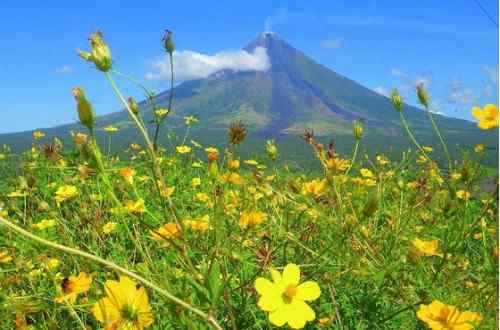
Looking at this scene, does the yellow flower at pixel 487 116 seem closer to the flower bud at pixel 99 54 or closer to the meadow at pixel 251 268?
the meadow at pixel 251 268

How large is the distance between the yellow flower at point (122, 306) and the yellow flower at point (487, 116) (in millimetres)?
951

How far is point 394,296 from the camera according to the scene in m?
1.77

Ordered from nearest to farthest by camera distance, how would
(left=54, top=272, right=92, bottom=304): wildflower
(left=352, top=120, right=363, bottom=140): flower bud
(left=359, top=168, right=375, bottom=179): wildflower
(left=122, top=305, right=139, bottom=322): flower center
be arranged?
(left=122, top=305, right=139, bottom=322): flower center < (left=54, top=272, right=92, bottom=304): wildflower < (left=352, top=120, right=363, bottom=140): flower bud < (left=359, top=168, right=375, bottom=179): wildflower

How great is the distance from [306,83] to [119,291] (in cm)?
18399

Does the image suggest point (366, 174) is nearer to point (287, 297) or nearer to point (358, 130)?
point (358, 130)

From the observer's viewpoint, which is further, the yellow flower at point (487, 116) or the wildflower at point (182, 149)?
the wildflower at point (182, 149)

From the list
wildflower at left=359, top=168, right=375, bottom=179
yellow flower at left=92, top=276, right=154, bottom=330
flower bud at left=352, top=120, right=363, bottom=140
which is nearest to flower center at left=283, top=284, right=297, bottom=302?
yellow flower at left=92, top=276, right=154, bottom=330

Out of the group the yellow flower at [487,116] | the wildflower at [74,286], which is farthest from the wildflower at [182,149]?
the yellow flower at [487,116]

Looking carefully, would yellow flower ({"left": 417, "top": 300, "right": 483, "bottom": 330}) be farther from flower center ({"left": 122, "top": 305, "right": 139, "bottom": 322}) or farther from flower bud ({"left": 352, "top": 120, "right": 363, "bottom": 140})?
flower bud ({"left": 352, "top": 120, "right": 363, "bottom": 140})

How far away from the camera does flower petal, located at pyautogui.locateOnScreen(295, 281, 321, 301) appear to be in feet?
3.66

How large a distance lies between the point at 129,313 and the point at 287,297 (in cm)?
33

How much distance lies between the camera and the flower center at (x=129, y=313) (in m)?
0.99

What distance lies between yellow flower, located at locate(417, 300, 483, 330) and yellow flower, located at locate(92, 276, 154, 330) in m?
0.62

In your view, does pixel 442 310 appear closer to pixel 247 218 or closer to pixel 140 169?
pixel 247 218
